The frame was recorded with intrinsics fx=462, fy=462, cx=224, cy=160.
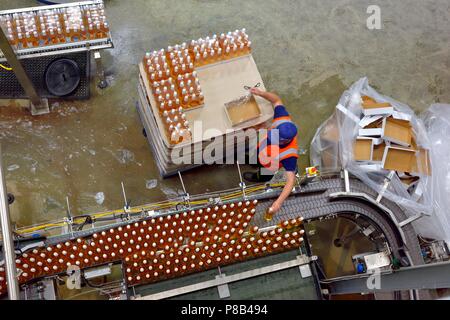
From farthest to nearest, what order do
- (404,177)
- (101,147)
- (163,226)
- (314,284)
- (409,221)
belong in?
1. (101,147)
2. (404,177)
3. (409,221)
4. (314,284)
5. (163,226)

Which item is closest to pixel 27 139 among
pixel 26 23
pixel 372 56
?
pixel 26 23

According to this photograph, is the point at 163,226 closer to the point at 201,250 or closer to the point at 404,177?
the point at 201,250

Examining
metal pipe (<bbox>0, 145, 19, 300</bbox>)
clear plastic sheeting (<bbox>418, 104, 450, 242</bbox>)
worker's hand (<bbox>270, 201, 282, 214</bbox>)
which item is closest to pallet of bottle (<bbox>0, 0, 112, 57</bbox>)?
metal pipe (<bbox>0, 145, 19, 300</bbox>)

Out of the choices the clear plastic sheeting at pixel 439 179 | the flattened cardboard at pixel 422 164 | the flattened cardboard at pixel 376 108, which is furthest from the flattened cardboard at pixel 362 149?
the clear plastic sheeting at pixel 439 179

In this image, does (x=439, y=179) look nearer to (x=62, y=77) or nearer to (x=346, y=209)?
(x=346, y=209)

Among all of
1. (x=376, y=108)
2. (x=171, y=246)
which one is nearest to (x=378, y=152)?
(x=376, y=108)

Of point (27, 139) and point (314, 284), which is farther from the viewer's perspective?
point (27, 139)

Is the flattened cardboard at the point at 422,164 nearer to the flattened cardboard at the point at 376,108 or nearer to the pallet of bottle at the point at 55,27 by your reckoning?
the flattened cardboard at the point at 376,108
